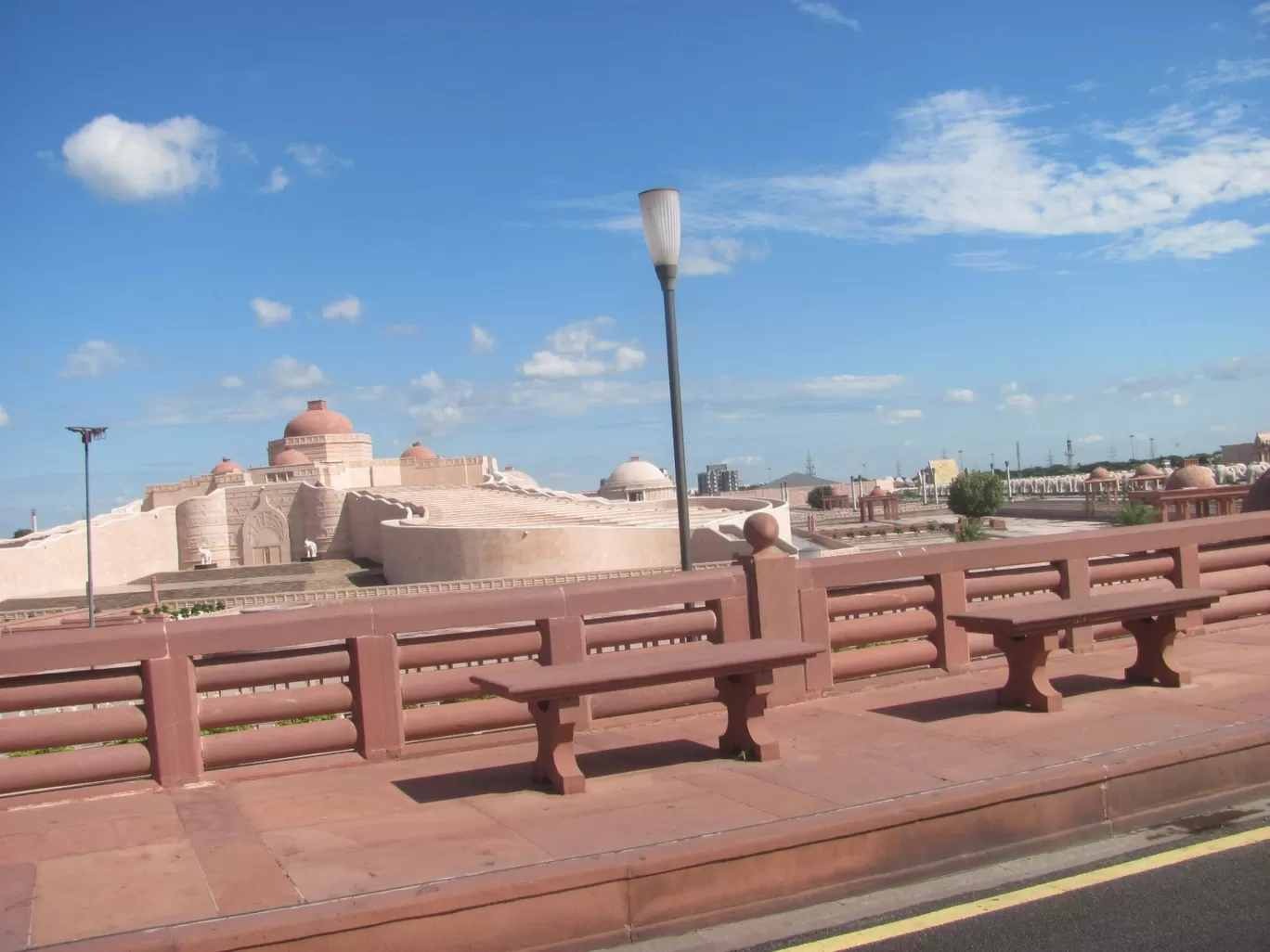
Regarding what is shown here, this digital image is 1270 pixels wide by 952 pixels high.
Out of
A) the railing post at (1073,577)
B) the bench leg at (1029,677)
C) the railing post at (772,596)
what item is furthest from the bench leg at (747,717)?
the railing post at (1073,577)

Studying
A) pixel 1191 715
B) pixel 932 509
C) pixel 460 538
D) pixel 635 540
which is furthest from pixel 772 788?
pixel 932 509

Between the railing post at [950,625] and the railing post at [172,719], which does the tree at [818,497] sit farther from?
the railing post at [172,719]

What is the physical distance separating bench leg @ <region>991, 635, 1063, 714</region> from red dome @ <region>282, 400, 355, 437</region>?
65598 millimetres

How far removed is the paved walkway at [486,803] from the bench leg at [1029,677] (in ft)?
0.46

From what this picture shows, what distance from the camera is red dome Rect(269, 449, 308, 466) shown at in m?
66.1

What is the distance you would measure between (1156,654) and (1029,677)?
47.5 inches

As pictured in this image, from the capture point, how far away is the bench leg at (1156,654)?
809 centimetres

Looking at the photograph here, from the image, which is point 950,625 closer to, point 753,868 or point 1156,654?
point 1156,654

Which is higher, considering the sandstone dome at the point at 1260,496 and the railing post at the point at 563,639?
the sandstone dome at the point at 1260,496

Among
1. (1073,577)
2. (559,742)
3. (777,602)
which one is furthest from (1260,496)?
(559,742)

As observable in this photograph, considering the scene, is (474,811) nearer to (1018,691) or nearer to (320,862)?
(320,862)

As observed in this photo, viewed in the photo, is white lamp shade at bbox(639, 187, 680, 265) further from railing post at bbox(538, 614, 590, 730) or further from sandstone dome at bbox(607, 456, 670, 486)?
sandstone dome at bbox(607, 456, 670, 486)

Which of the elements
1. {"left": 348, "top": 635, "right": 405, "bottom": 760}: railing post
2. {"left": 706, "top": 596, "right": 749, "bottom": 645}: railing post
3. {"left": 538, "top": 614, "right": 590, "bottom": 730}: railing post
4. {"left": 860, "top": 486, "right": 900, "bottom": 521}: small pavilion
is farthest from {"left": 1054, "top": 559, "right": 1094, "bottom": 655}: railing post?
{"left": 860, "top": 486, "right": 900, "bottom": 521}: small pavilion

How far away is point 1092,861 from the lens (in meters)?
5.25
